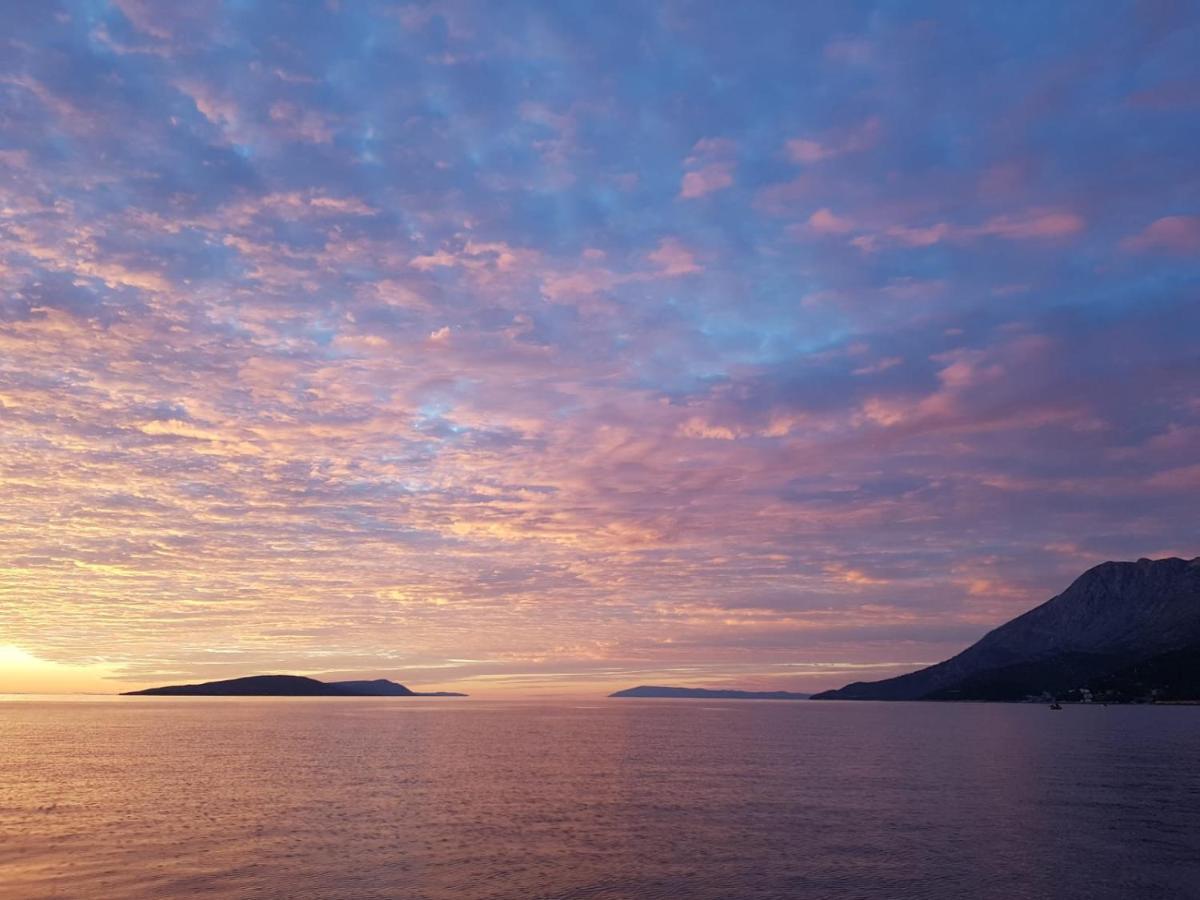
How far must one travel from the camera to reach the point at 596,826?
67.8m

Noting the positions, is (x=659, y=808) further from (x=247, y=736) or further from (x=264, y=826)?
(x=247, y=736)

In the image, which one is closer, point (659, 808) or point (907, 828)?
point (907, 828)

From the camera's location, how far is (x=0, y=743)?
521 feet

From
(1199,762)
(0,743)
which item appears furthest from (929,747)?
(0,743)

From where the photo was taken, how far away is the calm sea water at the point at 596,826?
49.6 m

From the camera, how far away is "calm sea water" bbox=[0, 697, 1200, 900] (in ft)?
163

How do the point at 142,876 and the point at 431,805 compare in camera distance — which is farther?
the point at 431,805

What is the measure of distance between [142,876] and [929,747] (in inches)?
5540

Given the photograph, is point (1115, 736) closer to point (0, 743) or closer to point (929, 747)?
point (929, 747)

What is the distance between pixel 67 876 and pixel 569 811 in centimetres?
3929

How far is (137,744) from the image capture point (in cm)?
15700

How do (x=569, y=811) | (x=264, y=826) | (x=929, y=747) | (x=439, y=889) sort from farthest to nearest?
(x=929, y=747), (x=569, y=811), (x=264, y=826), (x=439, y=889)

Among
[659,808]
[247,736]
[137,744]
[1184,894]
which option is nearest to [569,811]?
[659,808]

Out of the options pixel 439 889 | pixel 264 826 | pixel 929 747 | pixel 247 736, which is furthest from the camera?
pixel 247 736
